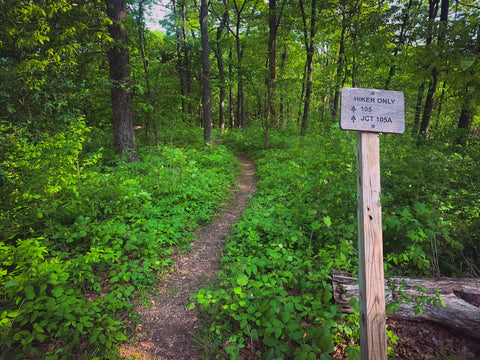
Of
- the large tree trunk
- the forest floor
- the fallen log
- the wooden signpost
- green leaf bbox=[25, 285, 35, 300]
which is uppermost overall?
the large tree trunk

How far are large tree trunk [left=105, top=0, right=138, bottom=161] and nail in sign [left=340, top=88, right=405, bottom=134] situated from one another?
6.95m

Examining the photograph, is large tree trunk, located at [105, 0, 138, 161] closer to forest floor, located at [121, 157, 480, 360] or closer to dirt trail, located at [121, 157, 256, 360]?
dirt trail, located at [121, 157, 256, 360]

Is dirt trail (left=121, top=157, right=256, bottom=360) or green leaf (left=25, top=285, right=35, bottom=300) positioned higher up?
green leaf (left=25, top=285, right=35, bottom=300)

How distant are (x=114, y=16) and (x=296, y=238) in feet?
27.6

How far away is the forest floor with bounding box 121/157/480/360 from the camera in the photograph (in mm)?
2504

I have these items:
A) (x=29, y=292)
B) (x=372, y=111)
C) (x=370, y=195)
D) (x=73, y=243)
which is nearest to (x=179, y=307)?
(x=29, y=292)

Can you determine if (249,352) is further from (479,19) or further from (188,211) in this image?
(479,19)

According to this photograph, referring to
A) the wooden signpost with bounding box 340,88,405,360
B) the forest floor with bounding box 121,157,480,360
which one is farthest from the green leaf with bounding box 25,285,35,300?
the wooden signpost with bounding box 340,88,405,360

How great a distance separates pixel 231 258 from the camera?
400cm

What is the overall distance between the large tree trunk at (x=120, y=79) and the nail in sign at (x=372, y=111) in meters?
6.95

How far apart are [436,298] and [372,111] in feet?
6.77

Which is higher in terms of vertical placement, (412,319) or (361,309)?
(361,309)

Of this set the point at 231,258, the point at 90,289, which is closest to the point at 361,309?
the point at 231,258

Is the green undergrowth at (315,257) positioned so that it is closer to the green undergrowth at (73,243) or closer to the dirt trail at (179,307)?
the dirt trail at (179,307)
